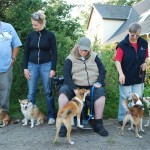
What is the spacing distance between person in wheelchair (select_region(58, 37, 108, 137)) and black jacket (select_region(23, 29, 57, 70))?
0.51 metres

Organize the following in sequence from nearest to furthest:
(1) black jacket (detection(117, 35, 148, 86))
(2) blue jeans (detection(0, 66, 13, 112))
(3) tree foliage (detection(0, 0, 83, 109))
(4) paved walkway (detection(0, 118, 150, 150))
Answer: (4) paved walkway (detection(0, 118, 150, 150))
(1) black jacket (detection(117, 35, 148, 86))
(2) blue jeans (detection(0, 66, 13, 112))
(3) tree foliage (detection(0, 0, 83, 109))

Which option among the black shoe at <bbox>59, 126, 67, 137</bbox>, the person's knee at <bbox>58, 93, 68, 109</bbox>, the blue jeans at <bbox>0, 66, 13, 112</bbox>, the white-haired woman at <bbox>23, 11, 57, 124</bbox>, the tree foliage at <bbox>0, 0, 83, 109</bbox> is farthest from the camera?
the tree foliage at <bbox>0, 0, 83, 109</bbox>

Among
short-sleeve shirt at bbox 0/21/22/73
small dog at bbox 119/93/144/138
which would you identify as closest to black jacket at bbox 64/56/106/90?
small dog at bbox 119/93/144/138

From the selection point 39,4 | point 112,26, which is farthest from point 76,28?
point 112,26

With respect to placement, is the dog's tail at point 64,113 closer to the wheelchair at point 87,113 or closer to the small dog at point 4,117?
the wheelchair at point 87,113

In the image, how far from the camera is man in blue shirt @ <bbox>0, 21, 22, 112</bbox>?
6.67 metres

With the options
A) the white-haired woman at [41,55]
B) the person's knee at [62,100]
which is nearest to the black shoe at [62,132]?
the person's knee at [62,100]

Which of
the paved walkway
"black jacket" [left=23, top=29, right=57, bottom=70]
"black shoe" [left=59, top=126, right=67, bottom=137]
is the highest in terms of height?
"black jacket" [left=23, top=29, right=57, bottom=70]

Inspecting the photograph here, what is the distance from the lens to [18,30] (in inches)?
398

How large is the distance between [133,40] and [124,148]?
7.19ft

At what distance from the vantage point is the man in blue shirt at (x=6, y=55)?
6.67 meters

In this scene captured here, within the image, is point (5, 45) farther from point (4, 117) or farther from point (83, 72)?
point (83, 72)

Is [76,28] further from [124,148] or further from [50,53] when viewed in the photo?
[124,148]

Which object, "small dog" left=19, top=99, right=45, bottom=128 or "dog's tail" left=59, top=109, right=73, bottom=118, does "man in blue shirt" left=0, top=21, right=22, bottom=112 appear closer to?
"small dog" left=19, top=99, right=45, bottom=128
